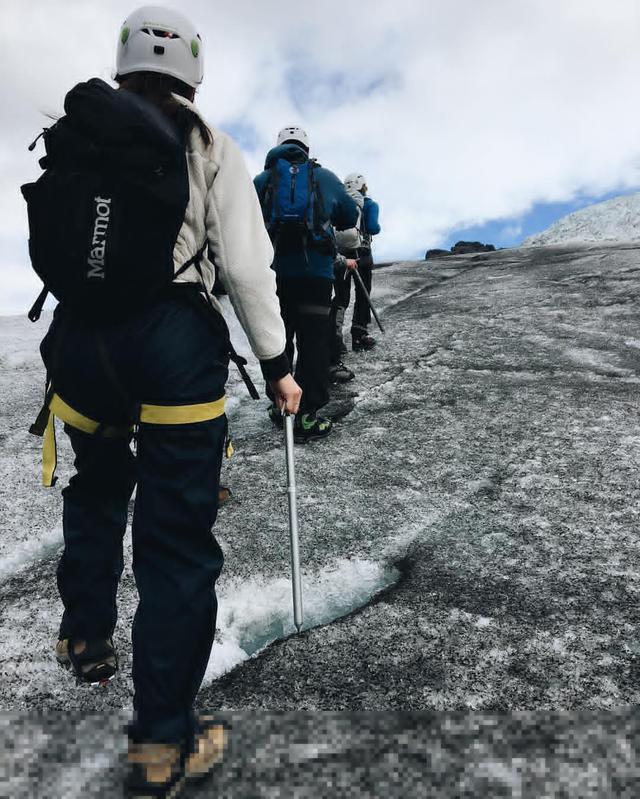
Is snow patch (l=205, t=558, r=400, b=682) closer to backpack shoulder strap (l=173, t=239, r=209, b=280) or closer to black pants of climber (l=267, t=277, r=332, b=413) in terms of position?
backpack shoulder strap (l=173, t=239, r=209, b=280)

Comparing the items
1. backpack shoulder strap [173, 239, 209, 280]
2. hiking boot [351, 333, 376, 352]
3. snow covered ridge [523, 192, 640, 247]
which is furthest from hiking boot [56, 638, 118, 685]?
snow covered ridge [523, 192, 640, 247]

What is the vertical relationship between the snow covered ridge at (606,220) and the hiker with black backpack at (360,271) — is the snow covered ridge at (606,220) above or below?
above

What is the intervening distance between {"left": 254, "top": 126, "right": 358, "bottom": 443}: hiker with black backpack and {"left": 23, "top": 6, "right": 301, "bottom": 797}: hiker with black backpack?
8.31 ft

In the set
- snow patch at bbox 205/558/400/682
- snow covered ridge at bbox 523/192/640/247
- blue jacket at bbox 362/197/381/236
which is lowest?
snow patch at bbox 205/558/400/682

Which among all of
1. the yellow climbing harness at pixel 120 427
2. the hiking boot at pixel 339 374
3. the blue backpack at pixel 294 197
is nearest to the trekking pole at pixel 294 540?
the yellow climbing harness at pixel 120 427

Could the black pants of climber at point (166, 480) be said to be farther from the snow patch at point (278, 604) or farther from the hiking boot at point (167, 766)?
the snow patch at point (278, 604)

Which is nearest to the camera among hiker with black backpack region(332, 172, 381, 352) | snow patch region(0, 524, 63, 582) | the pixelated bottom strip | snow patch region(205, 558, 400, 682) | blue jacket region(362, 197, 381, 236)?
the pixelated bottom strip

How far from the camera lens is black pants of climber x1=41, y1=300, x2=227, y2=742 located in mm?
2004

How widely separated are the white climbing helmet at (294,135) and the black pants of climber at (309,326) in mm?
1122

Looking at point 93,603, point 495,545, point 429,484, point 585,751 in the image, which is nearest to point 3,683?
point 93,603

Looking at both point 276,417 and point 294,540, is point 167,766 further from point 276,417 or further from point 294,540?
point 276,417

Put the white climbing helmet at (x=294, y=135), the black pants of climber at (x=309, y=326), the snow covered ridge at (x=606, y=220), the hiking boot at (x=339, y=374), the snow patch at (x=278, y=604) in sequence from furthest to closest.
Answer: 1. the snow covered ridge at (x=606, y=220)
2. the hiking boot at (x=339, y=374)
3. the black pants of climber at (x=309, y=326)
4. the white climbing helmet at (x=294, y=135)
5. the snow patch at (x=278, y=604)

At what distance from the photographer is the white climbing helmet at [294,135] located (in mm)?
4930

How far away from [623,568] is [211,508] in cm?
236
